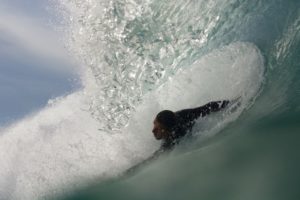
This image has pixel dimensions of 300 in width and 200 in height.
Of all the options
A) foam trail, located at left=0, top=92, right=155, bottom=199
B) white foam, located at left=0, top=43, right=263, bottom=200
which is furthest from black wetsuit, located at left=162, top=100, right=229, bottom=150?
foam trail, located at left=0, top=92, right=155, bottom=199

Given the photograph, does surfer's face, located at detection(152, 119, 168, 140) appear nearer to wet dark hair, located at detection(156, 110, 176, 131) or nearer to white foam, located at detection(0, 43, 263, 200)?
wet dark hair, located at detection(156, 110, 176, 131)

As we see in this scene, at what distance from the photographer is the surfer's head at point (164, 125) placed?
286 inches

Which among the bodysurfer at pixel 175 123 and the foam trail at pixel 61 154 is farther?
the foam trail at pixel 61 154

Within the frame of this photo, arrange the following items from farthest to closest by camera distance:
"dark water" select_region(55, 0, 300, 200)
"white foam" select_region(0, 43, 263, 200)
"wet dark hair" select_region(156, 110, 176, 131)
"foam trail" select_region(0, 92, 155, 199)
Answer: "foam trail" select_region(0, 92, 155, 199) → "white foam" select_region(0, 43, 263, 200) → "wet dark hair" select_region(156, 110, 176, 131) → "dark water" select_region(55, 0, 300, 200)

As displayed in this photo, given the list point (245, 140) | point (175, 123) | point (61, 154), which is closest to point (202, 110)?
point (175, 123)

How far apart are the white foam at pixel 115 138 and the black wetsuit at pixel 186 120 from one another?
285mm

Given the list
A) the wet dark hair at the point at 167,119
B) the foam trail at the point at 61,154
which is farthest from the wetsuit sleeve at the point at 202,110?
the foam trail at the point at 61,154

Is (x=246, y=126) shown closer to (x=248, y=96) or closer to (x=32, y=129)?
(x=248, y=96)

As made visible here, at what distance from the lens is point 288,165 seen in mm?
6484

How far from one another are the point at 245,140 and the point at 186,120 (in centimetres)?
87

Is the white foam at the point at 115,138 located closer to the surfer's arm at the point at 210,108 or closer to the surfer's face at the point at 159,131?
the surfer's arm at the point at 210,108

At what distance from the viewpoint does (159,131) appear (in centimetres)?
731

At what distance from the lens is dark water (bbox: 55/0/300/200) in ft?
21.5

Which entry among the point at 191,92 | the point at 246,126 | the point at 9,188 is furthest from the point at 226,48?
the point at 9,188
